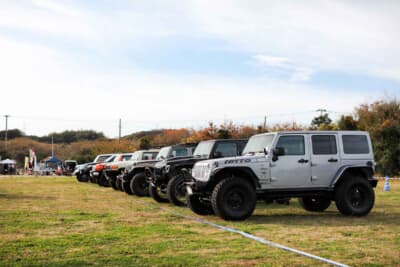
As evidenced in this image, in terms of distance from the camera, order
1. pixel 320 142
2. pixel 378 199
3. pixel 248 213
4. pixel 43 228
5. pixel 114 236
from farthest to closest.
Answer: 1. pixel 378 199
2. pixel 320 142
3. pixel 248 213
4. pixel 43 228
5. pixel 114 236

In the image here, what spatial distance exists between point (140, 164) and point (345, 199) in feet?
27.7

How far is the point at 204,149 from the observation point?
1541 centimetres

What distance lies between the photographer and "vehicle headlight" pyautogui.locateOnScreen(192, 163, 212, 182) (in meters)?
11.2

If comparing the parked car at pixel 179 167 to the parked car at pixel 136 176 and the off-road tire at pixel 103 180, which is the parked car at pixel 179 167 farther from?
the off-road tire at pixel 103 180

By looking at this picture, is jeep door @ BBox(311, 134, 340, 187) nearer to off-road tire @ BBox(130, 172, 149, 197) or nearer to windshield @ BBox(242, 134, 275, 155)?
windshield @ BBox(242, 134, 275, 155)

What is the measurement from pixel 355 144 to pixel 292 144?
1555mm

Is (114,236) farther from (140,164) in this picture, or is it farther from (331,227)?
(140,164)

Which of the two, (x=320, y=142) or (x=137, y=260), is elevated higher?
(x=320, y=142)

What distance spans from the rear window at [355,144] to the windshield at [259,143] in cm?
174

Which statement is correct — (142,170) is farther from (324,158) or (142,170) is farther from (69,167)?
(69,167)

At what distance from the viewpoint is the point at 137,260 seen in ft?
22.1

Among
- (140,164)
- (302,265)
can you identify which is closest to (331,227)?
(302,265)

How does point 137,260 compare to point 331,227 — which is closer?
point 137,260

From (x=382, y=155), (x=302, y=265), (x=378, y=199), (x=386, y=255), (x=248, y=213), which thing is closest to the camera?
(x=302, y=265)
